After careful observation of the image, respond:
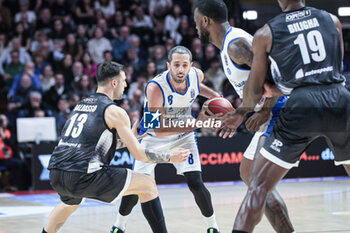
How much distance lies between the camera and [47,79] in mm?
11680

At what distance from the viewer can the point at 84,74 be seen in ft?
39.5

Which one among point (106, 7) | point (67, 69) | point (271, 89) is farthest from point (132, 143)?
point (106, 7)

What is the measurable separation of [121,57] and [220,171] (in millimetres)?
3926

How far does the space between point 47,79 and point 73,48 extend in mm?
1141

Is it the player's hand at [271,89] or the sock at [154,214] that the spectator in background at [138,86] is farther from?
the player's hand at [271,89]

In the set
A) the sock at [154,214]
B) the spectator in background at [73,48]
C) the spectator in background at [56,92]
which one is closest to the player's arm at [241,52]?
the sock at [154,214]

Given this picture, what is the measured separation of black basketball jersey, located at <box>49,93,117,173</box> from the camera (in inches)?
183

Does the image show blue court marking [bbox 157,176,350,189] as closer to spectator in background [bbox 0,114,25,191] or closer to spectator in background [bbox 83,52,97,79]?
spectator in background [bbox 0,114,25,191]

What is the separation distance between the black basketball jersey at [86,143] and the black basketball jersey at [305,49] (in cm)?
165

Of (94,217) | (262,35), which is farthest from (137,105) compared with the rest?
(262,35)

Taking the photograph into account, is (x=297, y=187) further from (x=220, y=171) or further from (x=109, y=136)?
(x=109, y=136)

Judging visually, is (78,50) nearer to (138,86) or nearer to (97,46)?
(97,46)

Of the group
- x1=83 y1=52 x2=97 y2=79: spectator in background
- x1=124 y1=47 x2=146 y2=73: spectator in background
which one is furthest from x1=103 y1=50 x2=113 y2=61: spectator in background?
x1=124 y1=47 x2=146 y2=73: spectator in background

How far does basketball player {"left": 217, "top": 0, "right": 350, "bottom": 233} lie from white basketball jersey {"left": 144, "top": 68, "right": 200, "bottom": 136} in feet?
7.19
